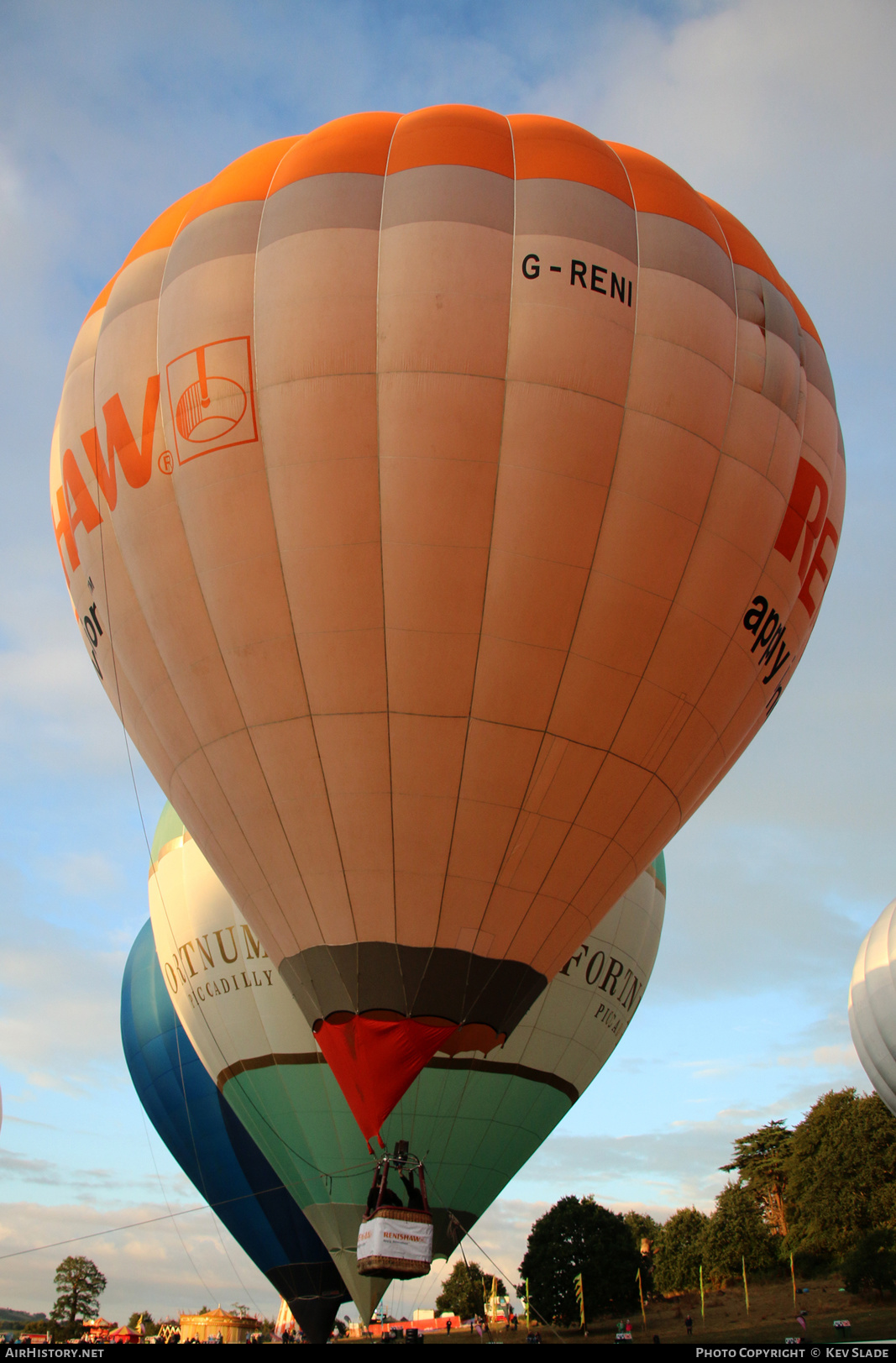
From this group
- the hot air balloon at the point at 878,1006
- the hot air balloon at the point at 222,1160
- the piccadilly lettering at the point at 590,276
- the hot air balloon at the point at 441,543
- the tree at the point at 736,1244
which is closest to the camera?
the hot air balloon at the point at 441,543

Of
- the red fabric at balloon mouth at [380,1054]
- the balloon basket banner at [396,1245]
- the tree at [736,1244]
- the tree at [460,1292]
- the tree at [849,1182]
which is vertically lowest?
the tree at [460,1292]

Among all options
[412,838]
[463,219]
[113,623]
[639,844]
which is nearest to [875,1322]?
[639,844]

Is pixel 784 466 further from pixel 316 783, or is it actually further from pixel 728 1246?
pixel 728 1246

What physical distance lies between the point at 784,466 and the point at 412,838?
4.52m

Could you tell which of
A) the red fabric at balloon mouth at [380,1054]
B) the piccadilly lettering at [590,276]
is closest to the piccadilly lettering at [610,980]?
the red fabric at balloon mouth at [380,1054]

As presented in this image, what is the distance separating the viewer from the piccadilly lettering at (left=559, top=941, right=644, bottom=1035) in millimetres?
14344

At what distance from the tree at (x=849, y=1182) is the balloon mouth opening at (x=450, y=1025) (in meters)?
→ 24.2

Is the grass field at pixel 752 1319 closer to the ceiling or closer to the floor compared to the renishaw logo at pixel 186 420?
closer to the floor

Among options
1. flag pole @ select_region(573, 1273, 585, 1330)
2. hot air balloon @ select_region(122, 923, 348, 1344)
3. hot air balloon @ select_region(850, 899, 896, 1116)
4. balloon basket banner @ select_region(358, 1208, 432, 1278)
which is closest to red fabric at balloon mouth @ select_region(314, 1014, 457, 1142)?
balloon basket banner @ select_region(358, 1208, 432, 1278)

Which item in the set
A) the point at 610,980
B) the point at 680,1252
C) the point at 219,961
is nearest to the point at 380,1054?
the point at 219,961

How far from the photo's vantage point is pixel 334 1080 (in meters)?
12.5

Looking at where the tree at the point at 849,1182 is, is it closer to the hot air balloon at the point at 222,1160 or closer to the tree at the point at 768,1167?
the tree at the point at 768,1167

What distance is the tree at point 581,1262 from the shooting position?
27656 mm

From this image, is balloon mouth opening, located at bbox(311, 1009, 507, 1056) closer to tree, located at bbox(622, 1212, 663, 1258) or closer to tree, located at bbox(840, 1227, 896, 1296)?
tree, located at bbox(840, 1227, 896, 1296)
